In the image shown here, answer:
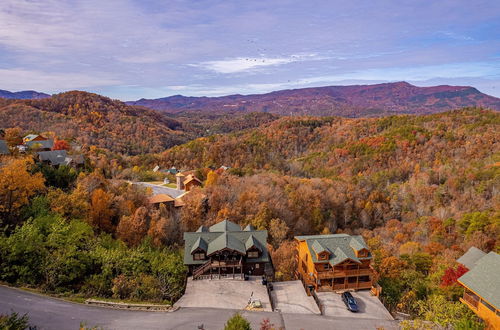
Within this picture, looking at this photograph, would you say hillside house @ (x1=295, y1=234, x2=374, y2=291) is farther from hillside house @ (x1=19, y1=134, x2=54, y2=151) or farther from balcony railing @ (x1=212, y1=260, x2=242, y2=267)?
hillside house @ (x1=19, y1=134, x2=54, y2=151)

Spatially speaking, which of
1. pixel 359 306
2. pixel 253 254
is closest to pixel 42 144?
pixel 253 254

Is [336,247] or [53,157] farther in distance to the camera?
[53,157]

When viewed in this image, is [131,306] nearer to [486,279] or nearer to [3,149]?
[486,279]

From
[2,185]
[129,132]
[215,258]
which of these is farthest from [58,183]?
[129,132]

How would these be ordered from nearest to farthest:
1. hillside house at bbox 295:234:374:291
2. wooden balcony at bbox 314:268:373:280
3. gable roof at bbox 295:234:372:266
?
1. wooden balcony at bbox 314:268:373:280
2. hillside house at bbox 295:234:374:291
3. gable roof at bbox 295:234:372:266

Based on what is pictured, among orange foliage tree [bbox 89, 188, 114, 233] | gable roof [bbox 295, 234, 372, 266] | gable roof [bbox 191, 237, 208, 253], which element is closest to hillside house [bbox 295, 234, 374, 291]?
gable roof [bbox 295, 234, 372, 266]

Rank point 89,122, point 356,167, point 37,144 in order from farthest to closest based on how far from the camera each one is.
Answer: point 89,122
point 356,167
point 37,144
